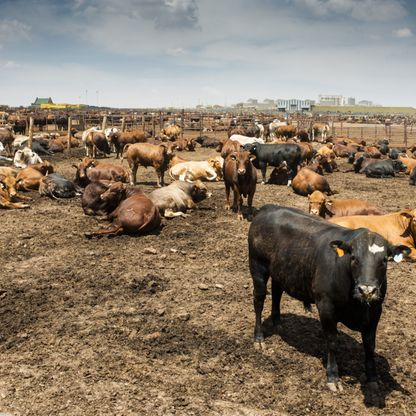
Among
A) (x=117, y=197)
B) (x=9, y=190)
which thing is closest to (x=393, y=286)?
(x=117, y=197)

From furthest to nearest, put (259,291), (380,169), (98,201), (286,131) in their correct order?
(286,131), (380,169), (98,201), (259,291)

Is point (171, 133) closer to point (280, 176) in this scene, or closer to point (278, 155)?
point (278, 155)

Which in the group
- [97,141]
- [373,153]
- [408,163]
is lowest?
[408,163]

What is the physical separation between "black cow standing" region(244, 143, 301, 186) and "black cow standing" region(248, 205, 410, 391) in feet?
37.3

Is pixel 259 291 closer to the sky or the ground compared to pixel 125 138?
closer to the ground

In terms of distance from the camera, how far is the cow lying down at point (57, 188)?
12.9 m

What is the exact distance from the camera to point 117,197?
10242 millimetres

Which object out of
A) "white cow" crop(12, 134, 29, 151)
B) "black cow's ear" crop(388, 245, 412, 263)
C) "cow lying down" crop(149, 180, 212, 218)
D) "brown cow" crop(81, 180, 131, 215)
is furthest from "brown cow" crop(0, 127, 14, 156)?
"black cow's ear" crop(388, 245, 412, 263)

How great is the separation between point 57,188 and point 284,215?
32.1 feet

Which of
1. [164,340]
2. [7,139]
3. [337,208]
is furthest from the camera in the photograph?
[7,139]

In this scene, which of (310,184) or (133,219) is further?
(310,184)

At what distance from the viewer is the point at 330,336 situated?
4.23 m

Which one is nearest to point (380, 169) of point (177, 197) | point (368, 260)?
point (177, 197)

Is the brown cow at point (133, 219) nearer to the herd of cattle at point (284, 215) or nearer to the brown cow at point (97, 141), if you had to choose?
the herd of cattle at point (284, 215)
